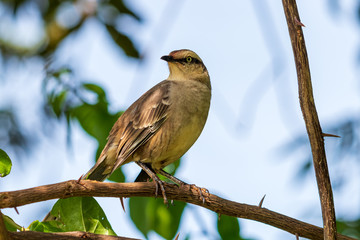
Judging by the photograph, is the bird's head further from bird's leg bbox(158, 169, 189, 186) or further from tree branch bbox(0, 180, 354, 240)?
tree branch bbox(0, 180, 354, 240)

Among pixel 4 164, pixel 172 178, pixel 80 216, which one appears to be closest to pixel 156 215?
pixel 172 178

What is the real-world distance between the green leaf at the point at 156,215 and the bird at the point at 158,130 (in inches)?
22.7

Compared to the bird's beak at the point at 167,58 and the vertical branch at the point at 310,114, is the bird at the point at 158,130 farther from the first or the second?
the vertical branch at the point at 310,114

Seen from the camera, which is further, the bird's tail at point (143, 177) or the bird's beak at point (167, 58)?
the bird's beak at point (167, 58)

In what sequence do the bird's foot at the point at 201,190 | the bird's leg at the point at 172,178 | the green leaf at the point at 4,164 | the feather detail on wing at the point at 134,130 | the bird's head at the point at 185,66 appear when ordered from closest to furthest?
1. the green leaf at the point at 4,164
2. the bird's foot at the point at 201,190
3. the bird's leg at the point at 172,178
4. the feather detail on wing at the point at 134,130
5. the bird's head at the point at 185,66

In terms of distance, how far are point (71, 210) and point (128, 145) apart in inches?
60.9

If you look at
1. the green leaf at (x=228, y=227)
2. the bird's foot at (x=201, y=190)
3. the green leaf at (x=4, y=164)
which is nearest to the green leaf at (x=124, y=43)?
the bird's foot at (x=201, y=190)

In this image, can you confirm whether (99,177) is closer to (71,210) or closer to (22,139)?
(71,210)

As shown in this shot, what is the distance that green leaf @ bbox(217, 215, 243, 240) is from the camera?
13.5 feet

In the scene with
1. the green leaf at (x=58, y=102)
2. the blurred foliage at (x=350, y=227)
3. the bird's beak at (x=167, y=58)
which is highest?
the bird's beak at (x=167, y=58)

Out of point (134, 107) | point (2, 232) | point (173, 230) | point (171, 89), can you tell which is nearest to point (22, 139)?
point (134, 107)

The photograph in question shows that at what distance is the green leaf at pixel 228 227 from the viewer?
4.13 metres

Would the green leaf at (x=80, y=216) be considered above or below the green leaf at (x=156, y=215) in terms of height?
below

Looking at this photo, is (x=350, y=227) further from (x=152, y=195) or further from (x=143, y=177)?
(x=152, y=195)
